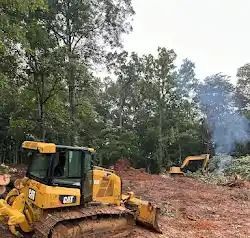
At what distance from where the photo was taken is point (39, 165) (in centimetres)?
827

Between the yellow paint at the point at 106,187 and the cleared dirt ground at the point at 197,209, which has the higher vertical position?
the yellow paint at the point at 106,187

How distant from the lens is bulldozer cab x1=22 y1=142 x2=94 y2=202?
7.81 m

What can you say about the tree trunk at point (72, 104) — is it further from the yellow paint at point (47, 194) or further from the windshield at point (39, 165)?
the yellow paint at point (47, 194)

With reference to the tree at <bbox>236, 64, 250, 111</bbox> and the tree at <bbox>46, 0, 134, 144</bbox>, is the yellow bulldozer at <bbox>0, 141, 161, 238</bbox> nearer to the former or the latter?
the tree at <bbox>46, 0, 134, 144</bbox>

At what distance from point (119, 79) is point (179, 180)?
19.8 meters

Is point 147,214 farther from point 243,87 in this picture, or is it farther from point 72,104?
point 243,87

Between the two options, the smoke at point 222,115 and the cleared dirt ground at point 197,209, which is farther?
the smoke at point 222,115

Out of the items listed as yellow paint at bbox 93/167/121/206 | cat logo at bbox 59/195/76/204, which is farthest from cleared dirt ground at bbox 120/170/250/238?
cat logo at bbox 59/195/76/204

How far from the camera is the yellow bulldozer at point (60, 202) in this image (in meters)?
7.66

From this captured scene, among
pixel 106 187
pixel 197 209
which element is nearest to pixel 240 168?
pixel 197 209

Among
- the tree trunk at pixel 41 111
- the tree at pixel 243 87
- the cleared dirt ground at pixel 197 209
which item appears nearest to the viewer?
the cleared dirt ground at pixel 197 209

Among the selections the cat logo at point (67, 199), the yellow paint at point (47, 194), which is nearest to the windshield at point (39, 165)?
the yellow paint at point (47, 194)

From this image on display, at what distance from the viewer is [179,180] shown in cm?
2098

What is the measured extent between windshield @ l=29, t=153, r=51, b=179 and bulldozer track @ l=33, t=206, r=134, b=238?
2.48 ft
